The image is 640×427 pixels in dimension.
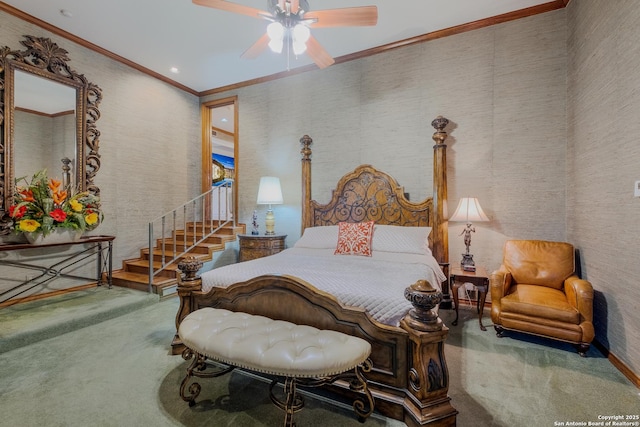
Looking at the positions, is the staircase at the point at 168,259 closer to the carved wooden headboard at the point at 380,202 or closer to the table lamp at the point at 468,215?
the carved wooden headboard at the point at 380,202

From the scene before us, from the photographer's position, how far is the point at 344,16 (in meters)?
2.16

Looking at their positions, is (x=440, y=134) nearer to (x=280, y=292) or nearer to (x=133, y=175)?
(x=280, y=292)

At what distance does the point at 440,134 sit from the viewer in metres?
3.28

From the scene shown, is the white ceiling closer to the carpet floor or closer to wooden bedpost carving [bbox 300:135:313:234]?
wooden bedpost carving [bbox 300:135:313:234]

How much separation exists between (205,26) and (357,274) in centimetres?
325

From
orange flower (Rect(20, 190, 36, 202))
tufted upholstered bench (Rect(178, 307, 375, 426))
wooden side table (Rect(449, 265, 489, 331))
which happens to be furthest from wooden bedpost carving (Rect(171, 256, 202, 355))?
wooden side table (Rect(449, 265, 489, 331))

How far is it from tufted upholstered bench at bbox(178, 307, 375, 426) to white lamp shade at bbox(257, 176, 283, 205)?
8.01 feet

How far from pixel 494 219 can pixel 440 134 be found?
3.67 feet

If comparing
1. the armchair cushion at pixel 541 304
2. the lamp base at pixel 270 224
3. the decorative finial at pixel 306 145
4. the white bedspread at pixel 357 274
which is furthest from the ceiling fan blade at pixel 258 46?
the armchair cushion at pixel 541 304

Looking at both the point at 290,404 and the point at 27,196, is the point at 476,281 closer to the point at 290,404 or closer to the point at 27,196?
the point at 290,404

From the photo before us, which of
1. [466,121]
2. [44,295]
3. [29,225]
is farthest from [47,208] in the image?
[466,121]

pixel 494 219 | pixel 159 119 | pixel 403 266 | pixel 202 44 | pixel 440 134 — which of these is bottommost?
pixel 403 266

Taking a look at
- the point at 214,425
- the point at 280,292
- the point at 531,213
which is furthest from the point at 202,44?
the point at 531,213

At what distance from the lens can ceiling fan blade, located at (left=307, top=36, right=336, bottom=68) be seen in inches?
96.7
